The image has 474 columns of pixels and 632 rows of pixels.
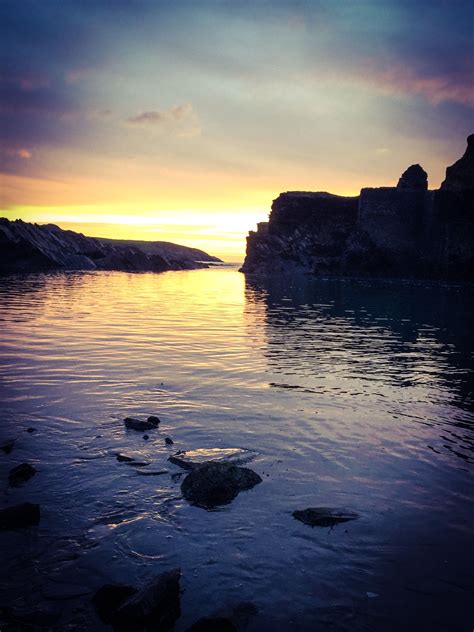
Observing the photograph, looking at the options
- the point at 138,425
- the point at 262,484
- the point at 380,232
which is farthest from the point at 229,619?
the point at 380,232

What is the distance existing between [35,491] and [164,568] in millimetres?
2577

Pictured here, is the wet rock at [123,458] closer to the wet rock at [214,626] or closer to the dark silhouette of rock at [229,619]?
the dark silhouette of rock at [229,619]

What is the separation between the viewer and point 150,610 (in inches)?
169

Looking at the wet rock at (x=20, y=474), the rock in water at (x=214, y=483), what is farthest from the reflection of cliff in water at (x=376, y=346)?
the wet rock at (x=20, y=474)

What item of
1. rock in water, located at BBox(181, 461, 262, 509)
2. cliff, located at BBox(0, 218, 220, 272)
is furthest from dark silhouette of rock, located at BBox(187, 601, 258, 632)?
cliff, located at BBox(0, 218, 220, 272)

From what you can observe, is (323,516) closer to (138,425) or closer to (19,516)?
(19,516)

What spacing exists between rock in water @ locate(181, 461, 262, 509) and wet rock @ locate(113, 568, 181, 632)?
6.57 ft

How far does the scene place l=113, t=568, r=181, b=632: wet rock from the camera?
4.27 m

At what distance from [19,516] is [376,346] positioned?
16.1 m

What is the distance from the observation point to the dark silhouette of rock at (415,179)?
296 ft

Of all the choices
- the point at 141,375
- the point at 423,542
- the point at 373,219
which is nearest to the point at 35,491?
the point at 423,542

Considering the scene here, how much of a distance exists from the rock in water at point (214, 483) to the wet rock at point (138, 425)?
2.48 m

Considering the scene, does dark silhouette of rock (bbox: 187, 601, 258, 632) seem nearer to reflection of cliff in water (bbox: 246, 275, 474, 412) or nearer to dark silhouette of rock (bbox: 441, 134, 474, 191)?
reflection of cliff in water (bbox: 246, 275, 474, 412)

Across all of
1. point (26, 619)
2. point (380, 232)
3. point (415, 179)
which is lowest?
point (26, 619)
